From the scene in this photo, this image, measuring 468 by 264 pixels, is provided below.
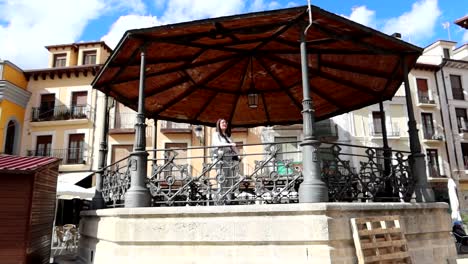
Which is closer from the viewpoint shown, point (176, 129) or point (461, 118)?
point (176, 129)

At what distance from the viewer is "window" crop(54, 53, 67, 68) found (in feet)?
107

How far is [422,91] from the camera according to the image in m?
34.8

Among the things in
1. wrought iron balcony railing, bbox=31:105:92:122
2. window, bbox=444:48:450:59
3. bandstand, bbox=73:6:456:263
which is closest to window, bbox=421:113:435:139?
window, bbox=444:48:450:59

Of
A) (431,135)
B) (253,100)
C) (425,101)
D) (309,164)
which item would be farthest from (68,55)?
(431,135)

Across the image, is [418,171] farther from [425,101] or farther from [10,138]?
[10,138]

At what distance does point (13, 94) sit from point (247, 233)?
29.5 meters

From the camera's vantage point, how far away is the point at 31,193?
7.25 meters

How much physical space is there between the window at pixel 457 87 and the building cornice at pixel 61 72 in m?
32.0

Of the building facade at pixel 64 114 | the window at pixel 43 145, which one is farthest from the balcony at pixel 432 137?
the window at pixel 43 145

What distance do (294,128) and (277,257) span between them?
25.4 metres

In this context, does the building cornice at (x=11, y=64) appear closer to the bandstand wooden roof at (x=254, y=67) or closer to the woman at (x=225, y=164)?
the bandstand wooden roof at (x=254, y=67)

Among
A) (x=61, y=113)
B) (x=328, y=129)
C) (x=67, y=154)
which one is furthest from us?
(x=328, y=129)

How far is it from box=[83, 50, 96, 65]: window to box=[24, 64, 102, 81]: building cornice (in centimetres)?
183

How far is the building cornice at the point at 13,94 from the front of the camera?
28.0 metres
